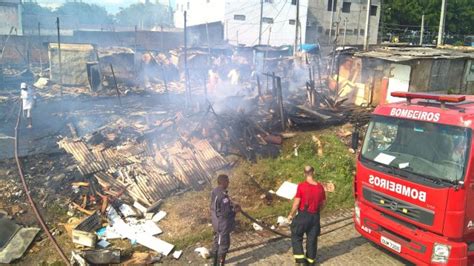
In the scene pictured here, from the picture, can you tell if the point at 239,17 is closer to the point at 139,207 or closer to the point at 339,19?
the point at 339,19

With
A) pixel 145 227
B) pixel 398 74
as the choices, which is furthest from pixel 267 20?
pixel 145 227

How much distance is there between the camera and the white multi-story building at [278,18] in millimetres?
43781

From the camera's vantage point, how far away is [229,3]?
1684 inches

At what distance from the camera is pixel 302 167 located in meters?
11.2

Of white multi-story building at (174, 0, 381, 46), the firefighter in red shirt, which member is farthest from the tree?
the firefighter in red shirt

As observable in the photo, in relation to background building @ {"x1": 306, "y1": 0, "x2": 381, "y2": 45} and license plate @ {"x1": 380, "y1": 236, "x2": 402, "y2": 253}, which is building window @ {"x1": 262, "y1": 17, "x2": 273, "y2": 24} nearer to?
background building @ {"x1": 306, "y1": 0, "x2": 381, "y2": 45}

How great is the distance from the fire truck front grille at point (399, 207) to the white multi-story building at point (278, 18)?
119 ft

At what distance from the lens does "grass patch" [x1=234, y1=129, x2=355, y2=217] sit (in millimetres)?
9414

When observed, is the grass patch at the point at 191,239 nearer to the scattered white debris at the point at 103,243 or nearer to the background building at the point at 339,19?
the scattered white debris at the point at 103,243

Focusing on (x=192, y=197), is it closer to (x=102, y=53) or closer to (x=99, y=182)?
(x=99, y=182)

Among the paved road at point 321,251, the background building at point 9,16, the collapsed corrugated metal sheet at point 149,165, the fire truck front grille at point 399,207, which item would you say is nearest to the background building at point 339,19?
the background building at point 9,16

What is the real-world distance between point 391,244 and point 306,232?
1352 millimetres

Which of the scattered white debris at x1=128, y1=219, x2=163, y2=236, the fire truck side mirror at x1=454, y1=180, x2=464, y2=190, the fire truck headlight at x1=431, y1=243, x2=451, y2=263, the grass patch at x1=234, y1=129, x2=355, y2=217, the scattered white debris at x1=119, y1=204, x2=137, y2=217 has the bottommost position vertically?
the scattered white debris at x1=128, y1=219, x2=163, y2=236

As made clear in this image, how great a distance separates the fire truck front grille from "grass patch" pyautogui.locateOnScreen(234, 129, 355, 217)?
2.67m
